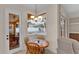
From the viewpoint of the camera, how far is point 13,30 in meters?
1.90

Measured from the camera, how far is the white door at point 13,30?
184 cm

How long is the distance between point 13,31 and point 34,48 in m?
0.40

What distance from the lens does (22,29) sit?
6.18 feet

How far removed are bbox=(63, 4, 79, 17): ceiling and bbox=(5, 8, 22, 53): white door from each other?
681 millimetres

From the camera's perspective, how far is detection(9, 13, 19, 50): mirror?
187 cm

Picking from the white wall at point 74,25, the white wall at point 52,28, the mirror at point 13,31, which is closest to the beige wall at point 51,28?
the white wall at point 52,28

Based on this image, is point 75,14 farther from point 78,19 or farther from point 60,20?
point 60,20

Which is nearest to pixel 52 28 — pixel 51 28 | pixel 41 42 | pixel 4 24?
pixel 51 28

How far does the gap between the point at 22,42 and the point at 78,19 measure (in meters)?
0.86

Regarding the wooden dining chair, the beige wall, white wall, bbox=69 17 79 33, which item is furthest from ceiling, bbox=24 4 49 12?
the wooden dining chair

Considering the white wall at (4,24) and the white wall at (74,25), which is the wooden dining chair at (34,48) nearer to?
the white wall at (4,24)
